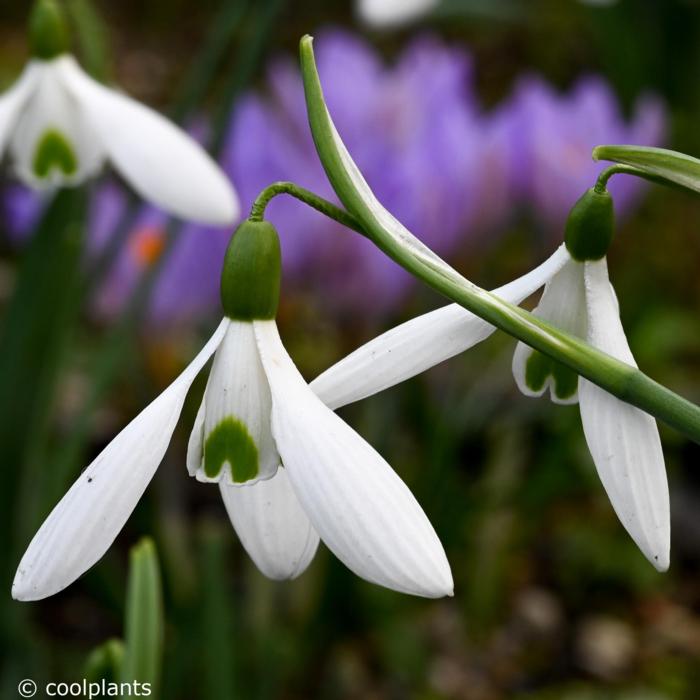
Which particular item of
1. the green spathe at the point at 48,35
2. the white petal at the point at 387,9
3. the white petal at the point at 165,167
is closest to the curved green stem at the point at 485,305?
the white petal at the point at 165,167

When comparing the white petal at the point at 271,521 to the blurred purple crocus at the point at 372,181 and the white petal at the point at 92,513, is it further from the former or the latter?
the blurred purple crocus at the point at 372,181

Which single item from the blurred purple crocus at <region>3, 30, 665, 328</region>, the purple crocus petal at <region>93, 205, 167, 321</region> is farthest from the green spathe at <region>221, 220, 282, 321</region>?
the purple crocus petal at <region>93, 205, 167, 321</region>

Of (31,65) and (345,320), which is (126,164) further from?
(345,320)

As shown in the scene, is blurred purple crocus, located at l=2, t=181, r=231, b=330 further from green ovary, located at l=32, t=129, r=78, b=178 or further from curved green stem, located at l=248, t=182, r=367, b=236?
curved green stem, located at l=248, t=182, r=367, b=236

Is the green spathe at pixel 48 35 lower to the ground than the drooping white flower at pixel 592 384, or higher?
higher

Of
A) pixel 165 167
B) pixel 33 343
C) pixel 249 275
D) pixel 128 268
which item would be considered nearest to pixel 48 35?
pixel 165 167

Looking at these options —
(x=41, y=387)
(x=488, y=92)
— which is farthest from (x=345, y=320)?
(x=488, y=92)

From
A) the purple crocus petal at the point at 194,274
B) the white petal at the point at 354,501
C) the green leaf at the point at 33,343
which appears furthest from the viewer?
the purple crocus petal at the point at 194,274
